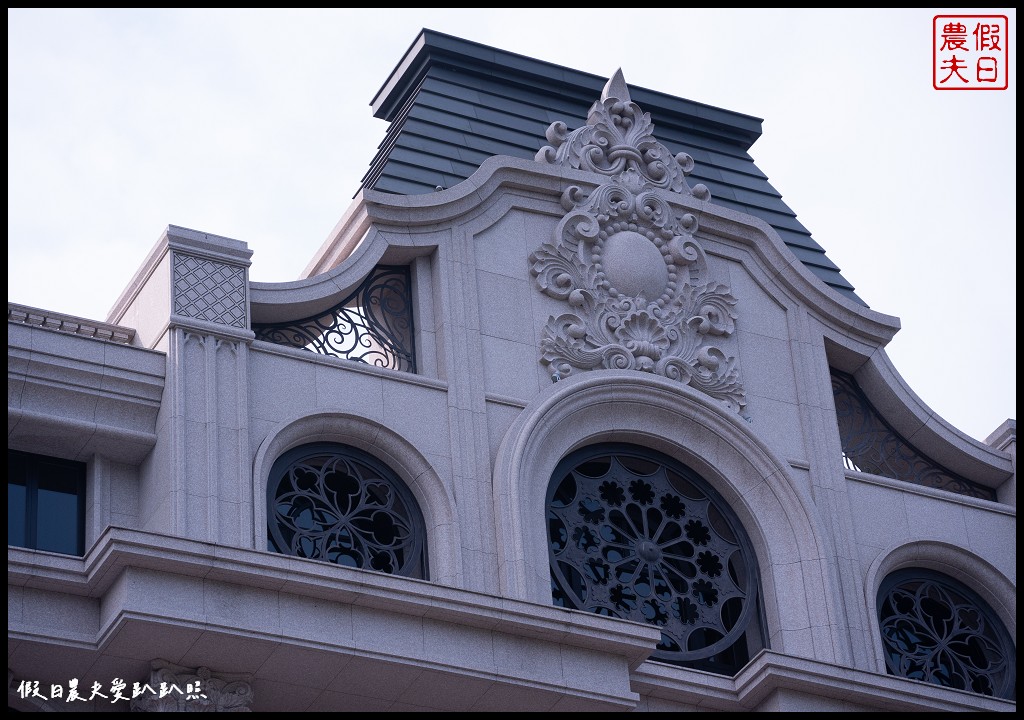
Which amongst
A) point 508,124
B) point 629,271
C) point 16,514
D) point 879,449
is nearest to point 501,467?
point 629,271

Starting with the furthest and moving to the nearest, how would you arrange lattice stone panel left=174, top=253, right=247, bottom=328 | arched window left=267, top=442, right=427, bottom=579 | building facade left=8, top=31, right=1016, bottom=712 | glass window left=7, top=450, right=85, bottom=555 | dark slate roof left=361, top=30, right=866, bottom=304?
dark slate roof left=361, top=30, right=866, bottom=304, lattice stone panel left=174, top=253, right=247, bottom=328, arched window left=267, top=442, right=427, bottom=579, glass window left=7, top=450, right=85, bottom=555, building facade left=8, top=31, right=1016, bottom=712

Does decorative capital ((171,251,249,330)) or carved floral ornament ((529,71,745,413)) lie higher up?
carved floral ornament ((529,71,745,413))

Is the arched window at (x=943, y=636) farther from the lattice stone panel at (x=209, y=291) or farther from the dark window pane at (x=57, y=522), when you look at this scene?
the dark window pane at (x=57, y=522)

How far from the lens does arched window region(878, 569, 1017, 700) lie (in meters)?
21.9

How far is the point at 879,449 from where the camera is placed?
77.4ft

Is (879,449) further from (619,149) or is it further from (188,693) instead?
(188,693)

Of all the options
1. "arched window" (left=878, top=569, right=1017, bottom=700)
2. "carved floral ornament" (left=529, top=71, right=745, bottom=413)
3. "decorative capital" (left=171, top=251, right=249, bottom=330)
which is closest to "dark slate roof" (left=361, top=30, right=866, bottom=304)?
"carved floral ornament" (left=529, top=71, right=745, bottom=413)

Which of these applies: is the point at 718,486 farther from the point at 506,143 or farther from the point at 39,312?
the point at 39,312

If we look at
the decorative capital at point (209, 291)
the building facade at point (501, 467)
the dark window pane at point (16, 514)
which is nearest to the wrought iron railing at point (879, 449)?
the building facade at point (501, 467)

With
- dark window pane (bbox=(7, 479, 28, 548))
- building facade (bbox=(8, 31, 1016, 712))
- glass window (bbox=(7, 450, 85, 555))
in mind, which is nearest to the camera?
building facade (bbox=(8, 31, 1016, 712))

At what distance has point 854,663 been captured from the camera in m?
20.9

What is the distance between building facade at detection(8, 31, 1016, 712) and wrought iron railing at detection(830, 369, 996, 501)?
0.04 metres

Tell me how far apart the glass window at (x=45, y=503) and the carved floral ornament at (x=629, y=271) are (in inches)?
196

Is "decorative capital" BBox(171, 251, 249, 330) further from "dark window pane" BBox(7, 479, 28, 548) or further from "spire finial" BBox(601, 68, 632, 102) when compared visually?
"spire finial" BBox(601, 68, 632, 102)
